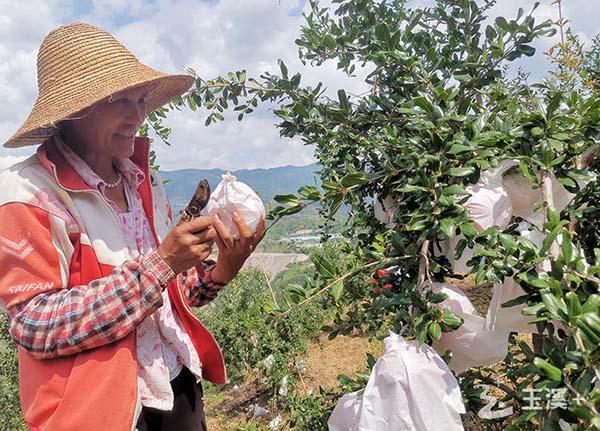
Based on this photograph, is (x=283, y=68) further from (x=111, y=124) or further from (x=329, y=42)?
(x=111, y=124)

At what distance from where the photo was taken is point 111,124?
124 centimetres

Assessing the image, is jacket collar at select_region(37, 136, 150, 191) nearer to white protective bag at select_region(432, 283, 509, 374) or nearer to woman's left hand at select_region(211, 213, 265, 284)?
woman's left hand at select_region(211, 213, 265, 284)

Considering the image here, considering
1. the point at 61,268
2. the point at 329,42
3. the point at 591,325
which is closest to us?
the point at 591,325

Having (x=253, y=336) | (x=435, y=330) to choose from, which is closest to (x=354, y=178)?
(x=435, y=330)

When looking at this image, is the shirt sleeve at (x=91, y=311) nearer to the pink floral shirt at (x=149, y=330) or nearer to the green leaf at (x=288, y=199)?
the pink floral shirt at (x=149, y=330)

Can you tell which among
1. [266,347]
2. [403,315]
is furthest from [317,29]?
[266,347]

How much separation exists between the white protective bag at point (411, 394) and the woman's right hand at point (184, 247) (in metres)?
0.55

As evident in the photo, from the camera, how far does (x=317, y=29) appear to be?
1759 mm

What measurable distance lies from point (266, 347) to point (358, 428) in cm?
443

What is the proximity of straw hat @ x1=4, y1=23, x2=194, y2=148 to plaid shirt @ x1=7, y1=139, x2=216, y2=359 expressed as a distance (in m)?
0.46

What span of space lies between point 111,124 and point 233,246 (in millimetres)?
511

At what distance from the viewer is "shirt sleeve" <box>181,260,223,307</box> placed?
5.23 ft

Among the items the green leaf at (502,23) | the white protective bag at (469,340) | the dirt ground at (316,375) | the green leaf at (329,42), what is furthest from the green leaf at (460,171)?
the dirt ground at (316,375)

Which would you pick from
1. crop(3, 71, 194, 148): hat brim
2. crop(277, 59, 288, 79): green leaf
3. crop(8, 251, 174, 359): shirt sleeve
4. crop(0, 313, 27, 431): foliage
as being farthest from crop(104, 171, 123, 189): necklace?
crop(0, 313, 27, 431): foliage
